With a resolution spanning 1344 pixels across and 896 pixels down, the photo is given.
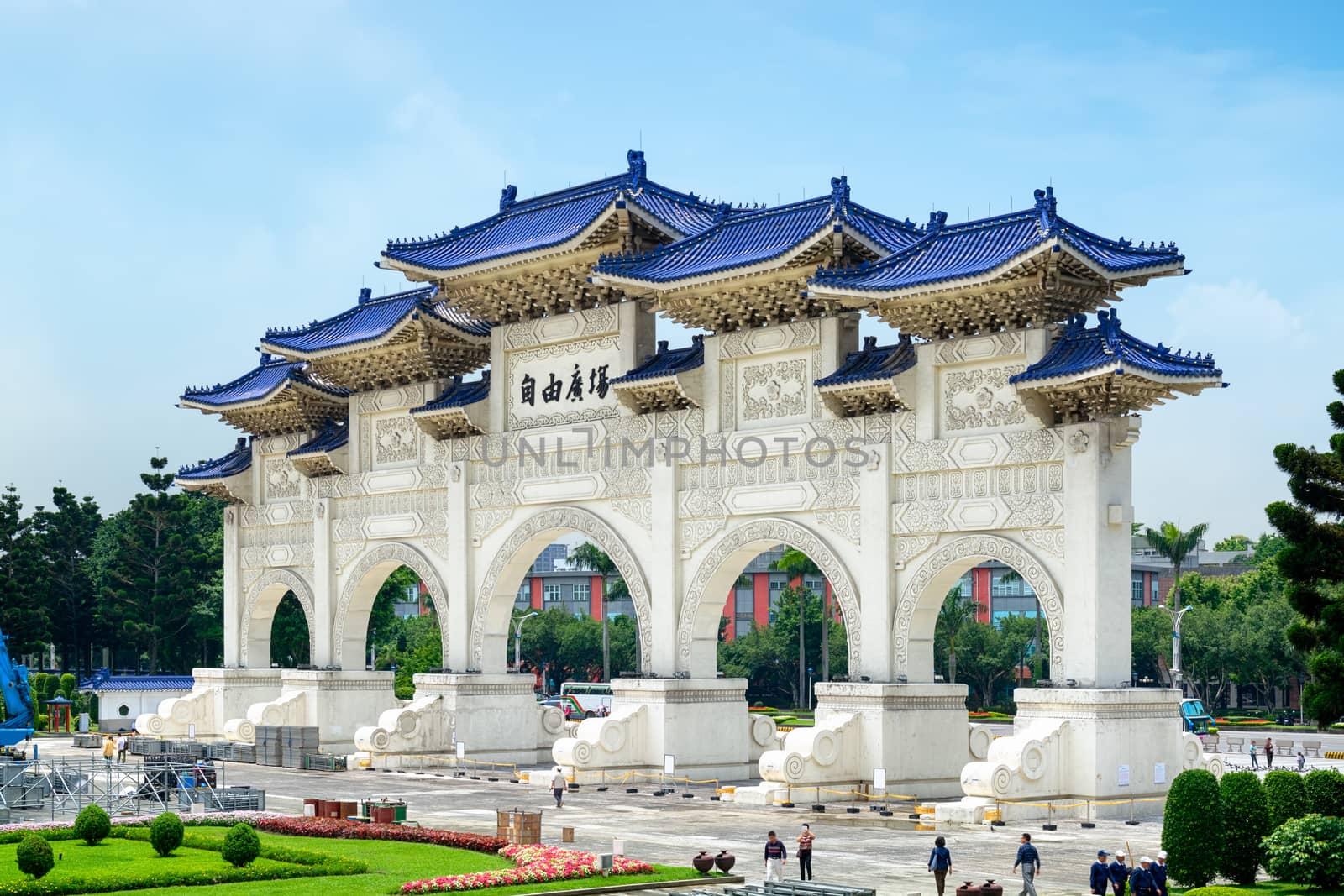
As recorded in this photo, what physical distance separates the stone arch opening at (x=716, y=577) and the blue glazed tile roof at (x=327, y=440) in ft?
40.2

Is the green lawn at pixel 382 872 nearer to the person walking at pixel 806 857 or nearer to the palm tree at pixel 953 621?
the person walking at pixel 806 857

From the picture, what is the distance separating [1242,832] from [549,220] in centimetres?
2161

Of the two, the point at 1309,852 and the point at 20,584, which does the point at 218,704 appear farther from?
the point at 1309,852

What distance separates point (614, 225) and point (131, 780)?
1441 cm

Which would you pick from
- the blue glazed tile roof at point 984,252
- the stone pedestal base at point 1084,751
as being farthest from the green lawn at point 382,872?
the blue glazed tile roof at point 984,252

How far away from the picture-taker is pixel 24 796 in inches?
1180

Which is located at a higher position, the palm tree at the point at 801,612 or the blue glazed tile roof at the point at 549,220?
the blue glazed tile roof at the point at 549,220

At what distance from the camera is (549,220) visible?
37.5 metres

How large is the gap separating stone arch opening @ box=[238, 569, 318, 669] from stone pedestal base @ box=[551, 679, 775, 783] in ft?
43.3

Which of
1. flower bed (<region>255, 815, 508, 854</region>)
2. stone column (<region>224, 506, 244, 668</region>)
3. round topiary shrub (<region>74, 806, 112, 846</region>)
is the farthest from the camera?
stone column (<region>224, 506, 244, 668</region>)

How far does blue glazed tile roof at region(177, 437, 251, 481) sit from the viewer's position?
4553 centimetres

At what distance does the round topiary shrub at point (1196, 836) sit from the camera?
20688mm

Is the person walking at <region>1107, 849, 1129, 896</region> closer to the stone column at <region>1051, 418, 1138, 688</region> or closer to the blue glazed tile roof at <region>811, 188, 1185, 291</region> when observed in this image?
the stone column at <region>1051, 418, 1138, 688</region>

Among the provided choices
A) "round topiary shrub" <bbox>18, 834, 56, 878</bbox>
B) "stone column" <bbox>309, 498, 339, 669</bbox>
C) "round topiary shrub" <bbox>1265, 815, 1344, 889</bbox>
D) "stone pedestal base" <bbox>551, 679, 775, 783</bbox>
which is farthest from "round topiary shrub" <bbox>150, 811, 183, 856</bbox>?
"stone column" <bbox>309, 498, 339, 669</bbox>
